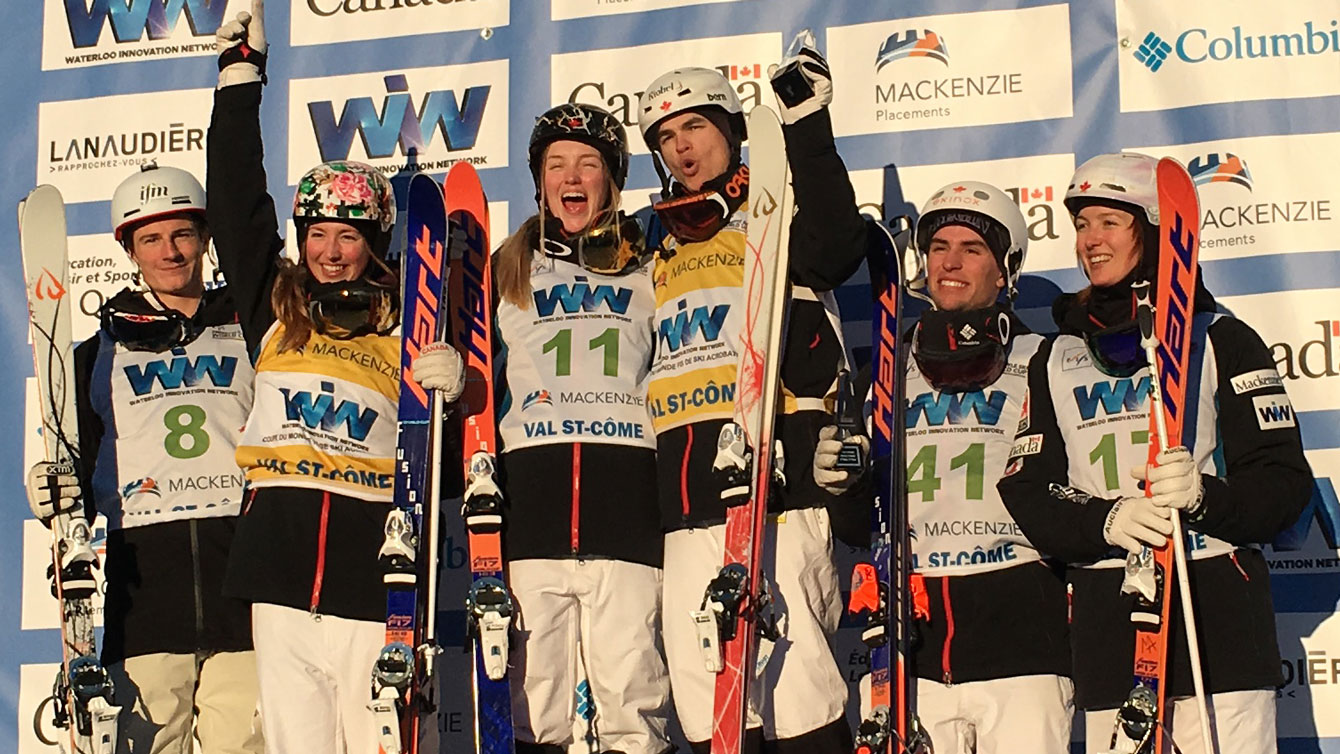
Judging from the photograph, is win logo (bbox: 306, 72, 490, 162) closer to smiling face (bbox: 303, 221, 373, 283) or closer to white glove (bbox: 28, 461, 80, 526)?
smiling face (bbox: 303, 221, 373, 283)

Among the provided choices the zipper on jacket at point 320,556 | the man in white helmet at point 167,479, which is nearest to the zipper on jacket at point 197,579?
the man in white helmet at point 167,479

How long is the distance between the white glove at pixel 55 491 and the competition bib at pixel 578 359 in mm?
1468

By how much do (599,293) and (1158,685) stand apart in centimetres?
210

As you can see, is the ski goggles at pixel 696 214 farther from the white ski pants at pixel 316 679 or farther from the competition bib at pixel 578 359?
the white ski pants at pixel 316 679

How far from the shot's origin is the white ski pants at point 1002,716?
5309 millimetres

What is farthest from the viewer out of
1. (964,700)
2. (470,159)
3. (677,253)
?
(470,159)

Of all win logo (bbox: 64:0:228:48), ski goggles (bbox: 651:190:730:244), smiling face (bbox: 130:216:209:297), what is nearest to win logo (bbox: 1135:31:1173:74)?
ski goggles (bbox: 651:190:730:244)

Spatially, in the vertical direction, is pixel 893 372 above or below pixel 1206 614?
above

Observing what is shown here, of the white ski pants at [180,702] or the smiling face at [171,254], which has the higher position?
the smiling face at [171,254]

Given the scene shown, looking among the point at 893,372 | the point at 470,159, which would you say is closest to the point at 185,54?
the point at 470,159

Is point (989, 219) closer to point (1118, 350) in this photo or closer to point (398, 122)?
point (1118, 350)

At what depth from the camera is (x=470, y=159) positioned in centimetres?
729

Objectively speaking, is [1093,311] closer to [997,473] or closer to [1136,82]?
[997,473]

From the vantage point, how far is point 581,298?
229 inches
